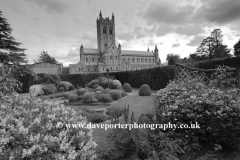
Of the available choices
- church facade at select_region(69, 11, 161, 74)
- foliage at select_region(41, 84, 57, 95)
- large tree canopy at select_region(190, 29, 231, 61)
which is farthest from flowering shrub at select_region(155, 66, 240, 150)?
church facade at select_region(69, 11, 161, 74)

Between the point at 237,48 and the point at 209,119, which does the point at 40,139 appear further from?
the point at 237,48

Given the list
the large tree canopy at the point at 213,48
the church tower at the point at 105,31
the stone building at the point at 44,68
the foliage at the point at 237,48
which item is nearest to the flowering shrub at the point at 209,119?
the stone building at the point at 44,68

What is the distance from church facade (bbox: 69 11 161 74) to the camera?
48.3 m

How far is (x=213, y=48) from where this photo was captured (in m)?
37.4

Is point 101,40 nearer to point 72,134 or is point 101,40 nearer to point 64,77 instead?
point 64,77

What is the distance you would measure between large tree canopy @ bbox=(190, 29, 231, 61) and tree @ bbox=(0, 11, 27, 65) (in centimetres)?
4516

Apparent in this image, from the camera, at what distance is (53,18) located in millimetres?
8641

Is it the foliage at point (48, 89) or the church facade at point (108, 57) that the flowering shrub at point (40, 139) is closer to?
the foliage at point (48, 89)

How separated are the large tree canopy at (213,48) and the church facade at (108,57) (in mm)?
21976

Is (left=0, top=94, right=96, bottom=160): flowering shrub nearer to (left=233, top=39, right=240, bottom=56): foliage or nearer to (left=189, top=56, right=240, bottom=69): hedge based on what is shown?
(left=189, top=56, right=240, bottom=69): hedge

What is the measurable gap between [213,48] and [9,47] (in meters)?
48.0

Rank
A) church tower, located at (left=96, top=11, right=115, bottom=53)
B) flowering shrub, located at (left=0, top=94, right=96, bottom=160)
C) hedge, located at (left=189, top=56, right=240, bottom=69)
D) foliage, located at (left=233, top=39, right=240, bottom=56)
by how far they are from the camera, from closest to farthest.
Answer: flowering shrub, located at (left=0, top=94, right=96, bottom=160), hedge, located at (left=189, top=56, right=240, bottom=69), foliage, located at (left=233, top=39, right=240, bottom=56), church tower, located at (left=96, top=11, right=115, bottom=53)

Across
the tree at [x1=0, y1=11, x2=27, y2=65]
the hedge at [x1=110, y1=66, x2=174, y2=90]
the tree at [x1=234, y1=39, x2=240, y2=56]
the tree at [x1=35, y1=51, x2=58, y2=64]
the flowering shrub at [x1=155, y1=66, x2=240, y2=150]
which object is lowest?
the flowering shrub at [x1=155, y1=66, x2=240, y2=150]

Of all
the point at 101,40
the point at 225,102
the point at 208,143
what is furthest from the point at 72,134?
the point at 101,40
